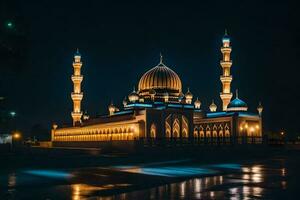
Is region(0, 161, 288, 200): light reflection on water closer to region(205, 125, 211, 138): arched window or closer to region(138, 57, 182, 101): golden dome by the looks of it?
region(205, 125, 211, 138): arched window

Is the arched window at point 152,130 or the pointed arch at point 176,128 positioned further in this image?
the pointed arch at point 176,128

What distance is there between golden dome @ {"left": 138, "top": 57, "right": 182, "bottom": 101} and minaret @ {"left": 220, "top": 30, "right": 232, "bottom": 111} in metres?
5.85

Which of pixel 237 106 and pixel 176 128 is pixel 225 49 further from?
pixel 176 128

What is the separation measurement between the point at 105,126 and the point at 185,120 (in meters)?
10.4

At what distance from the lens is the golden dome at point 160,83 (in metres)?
51.5

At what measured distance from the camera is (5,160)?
2066 cm

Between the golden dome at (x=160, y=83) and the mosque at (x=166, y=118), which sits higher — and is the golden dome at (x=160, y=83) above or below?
above

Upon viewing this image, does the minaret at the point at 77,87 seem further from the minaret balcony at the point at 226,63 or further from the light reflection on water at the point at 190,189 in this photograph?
the light reflection on water at the point at 190,189

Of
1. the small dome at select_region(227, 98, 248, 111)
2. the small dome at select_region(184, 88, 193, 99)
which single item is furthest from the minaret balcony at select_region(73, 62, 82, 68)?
the small dome at select_region(227, 98, 248, 111)

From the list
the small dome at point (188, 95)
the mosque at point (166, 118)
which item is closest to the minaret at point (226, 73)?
the mosque at point (166, 118)

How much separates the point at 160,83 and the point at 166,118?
8.39 m

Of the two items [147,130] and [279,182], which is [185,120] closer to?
[147,130]

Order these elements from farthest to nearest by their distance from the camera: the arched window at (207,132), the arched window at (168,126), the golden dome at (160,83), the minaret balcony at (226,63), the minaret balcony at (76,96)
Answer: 1. the minaret balcony at (76,96)
2. the minaret balcony at (226,63)
3. the golden dome at (160,83)
4. the arched window at (207,132)
5. the arched window at (168,126)

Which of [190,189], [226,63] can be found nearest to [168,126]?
[226,63]
